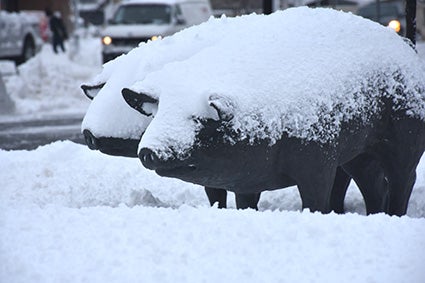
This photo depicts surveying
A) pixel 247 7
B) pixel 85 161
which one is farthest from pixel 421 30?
pixel 85 161

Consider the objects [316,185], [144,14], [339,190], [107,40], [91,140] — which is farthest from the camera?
[144,14]

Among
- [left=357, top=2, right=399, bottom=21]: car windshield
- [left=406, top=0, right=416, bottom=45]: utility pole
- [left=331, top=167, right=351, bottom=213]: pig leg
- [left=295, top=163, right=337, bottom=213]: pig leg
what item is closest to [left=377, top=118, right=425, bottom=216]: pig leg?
[left=331, top=167, right=351, bottom=213]: pig leg

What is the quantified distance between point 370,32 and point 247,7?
17.6 meters

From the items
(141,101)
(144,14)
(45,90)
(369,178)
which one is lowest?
(45,90)

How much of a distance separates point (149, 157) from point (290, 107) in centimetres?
99

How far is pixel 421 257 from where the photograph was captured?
3658 millimetres

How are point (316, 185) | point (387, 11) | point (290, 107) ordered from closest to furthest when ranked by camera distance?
point (290, 107)
point (316, 185)
point (387, 11)

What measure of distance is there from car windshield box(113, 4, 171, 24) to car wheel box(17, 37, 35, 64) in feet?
9.24

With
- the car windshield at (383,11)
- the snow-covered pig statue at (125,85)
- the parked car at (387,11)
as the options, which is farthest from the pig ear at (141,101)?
the car windshield at (383,11)

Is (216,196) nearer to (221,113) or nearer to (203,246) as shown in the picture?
(221,113)

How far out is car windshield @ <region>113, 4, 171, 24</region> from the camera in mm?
18234

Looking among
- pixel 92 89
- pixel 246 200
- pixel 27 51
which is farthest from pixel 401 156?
pixel 27 51

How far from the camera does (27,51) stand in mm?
20844

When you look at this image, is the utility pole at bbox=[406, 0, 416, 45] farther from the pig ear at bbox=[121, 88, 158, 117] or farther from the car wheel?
the car wheel
